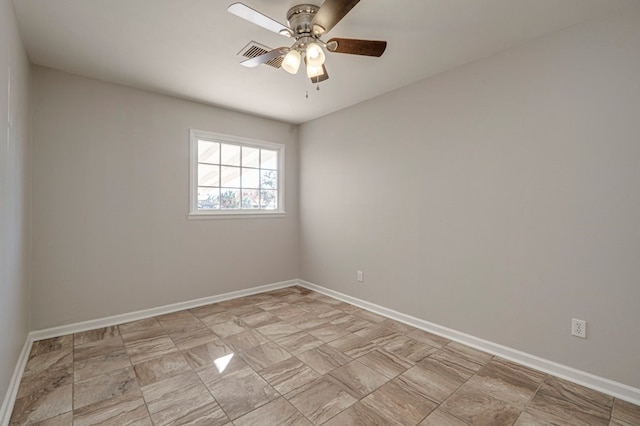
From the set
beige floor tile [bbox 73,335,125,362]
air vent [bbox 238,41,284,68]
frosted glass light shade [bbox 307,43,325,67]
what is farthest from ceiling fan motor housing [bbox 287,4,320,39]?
beige floor tile [bbox 73,335,125,362]

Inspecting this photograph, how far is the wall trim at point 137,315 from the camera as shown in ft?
9.08

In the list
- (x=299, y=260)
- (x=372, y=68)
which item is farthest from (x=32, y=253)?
(x=372, y=68)

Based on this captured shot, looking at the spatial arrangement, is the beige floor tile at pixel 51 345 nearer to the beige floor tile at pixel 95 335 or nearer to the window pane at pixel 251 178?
the beige floor tile at pixel 95 335

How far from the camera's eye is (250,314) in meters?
3.38

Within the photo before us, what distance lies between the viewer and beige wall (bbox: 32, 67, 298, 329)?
2766mm

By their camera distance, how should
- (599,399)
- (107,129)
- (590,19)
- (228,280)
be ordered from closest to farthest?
(599,399) → (590,19) → (107,129) → (228,280)

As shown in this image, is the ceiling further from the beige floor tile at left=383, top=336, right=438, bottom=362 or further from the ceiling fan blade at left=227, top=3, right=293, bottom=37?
the beige floor tile at left=383, top=336, right=438, bottom=362

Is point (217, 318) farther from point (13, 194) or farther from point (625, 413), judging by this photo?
point (625, 413)

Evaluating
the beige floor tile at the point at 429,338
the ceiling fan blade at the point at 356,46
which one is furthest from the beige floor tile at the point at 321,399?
the ceiling fan blade at the point at 356,46

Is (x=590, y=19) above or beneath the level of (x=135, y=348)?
above

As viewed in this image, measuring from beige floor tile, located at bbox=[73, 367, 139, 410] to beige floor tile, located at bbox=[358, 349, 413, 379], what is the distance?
1686 mm

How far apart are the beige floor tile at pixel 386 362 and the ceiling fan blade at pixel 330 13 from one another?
2.38 m

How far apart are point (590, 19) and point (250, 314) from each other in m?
3.90

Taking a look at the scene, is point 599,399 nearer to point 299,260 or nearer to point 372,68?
point 372,68
